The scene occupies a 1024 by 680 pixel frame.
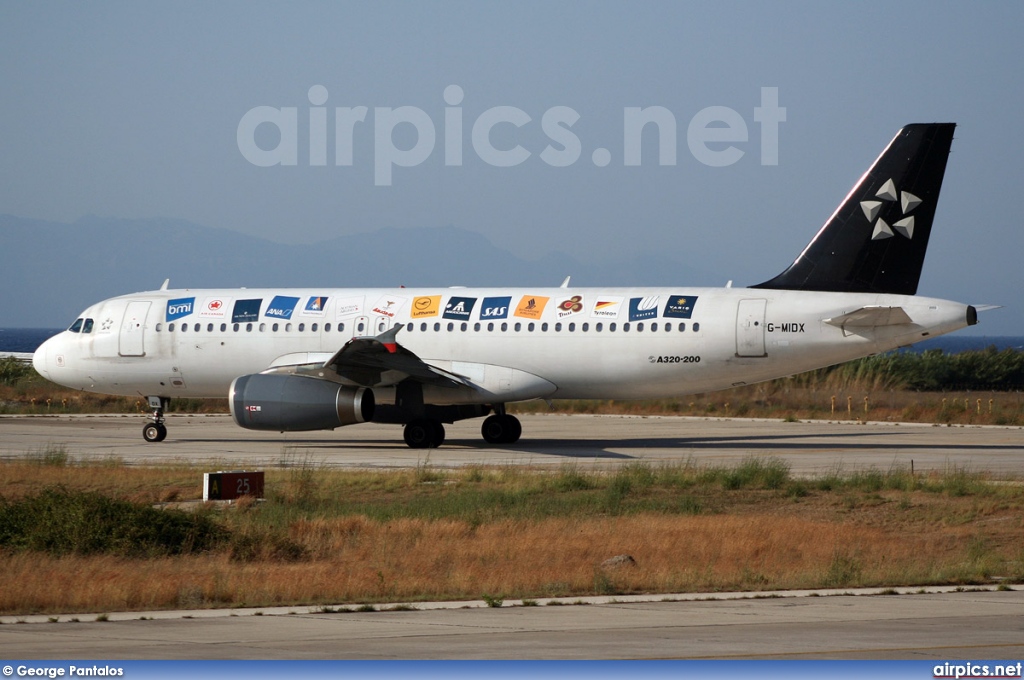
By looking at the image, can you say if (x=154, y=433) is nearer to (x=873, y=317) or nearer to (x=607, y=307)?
(x=607, y=307)

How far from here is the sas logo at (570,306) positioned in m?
28.1

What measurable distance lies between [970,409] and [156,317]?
90.8 feet

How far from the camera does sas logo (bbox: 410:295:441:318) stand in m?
29.0

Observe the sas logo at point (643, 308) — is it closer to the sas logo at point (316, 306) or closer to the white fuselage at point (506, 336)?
the white fuselage at point (506, 336)

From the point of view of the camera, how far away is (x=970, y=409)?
42688 mm

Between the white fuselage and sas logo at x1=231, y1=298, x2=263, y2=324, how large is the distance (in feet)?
0.10

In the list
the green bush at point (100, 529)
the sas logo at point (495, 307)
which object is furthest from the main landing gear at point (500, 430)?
the green bush at point (100, 529)

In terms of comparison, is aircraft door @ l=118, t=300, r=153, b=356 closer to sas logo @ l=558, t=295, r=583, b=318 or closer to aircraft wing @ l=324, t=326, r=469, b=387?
aircraft wing @ l=324, t=326, r=469, b=387

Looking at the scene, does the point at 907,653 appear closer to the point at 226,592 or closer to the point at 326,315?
the point at 226,592

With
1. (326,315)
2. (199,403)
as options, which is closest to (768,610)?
(326,315)

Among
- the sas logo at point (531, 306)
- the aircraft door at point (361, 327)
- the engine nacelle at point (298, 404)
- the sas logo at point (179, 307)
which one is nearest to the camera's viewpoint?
the engine nacelle at point (298, 404)

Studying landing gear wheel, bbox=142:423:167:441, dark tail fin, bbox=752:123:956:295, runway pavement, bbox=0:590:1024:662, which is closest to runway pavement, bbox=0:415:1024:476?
landing gear wheel, bbox=142:423:167:441

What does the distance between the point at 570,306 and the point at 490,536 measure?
1385 cm

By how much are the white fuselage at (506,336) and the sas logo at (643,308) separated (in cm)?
4
